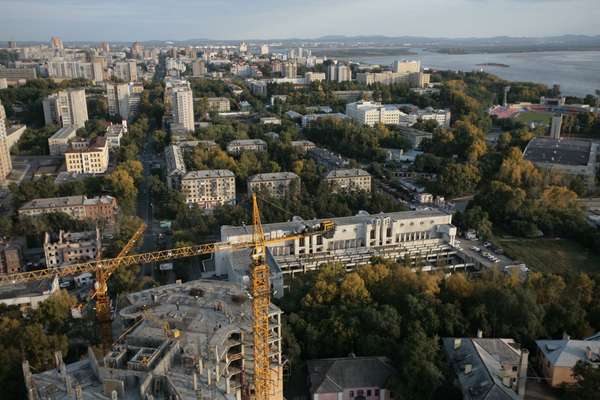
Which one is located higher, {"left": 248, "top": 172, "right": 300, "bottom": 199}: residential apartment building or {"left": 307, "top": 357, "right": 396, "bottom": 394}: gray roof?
{"left": 248, "top": 172, "right": 300, "bottom": 199}: residential apartment building

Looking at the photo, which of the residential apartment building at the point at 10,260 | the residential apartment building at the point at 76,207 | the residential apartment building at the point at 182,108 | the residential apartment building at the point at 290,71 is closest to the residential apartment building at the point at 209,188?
the residential apartment building at the point at 76,207

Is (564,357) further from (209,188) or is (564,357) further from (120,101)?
(120,101)

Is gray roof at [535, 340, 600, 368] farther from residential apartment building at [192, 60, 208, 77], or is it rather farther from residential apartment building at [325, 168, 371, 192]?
residential apartment building at [192, 60, 208, 77]

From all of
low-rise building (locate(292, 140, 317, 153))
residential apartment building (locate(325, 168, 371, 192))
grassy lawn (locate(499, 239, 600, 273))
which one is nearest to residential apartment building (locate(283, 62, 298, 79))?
low-rise building (locate(292, 140, 317, 153))

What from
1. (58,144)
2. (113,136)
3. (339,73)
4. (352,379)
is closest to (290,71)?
(339,73)

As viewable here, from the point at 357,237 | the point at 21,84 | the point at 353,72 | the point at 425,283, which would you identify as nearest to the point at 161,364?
the point at 425,283

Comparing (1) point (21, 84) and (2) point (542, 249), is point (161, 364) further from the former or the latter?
(1) point (21, 84)
